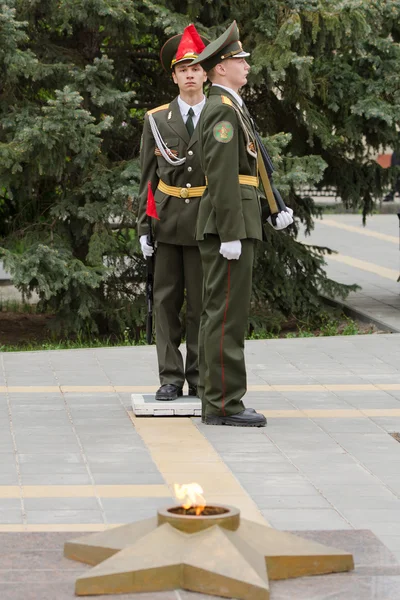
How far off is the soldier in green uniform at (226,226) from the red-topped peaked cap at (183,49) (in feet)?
1.55

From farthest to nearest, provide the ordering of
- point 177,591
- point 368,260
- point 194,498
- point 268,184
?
point 368,260
point 268,184
point 194,498
point 177,591

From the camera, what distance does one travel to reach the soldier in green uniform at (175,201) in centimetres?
715

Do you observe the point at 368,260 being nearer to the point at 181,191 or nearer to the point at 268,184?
the point at 181,191

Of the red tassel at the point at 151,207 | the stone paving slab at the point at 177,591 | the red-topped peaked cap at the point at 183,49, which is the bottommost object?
the stone paving slab at the point at 177,591

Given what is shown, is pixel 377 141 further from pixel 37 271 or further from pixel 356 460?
pixel 356 460

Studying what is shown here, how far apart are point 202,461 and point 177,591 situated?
199cm

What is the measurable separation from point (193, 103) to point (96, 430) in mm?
1897

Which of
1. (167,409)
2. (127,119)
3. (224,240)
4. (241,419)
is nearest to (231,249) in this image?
(224,240)

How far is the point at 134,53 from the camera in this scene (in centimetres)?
1136

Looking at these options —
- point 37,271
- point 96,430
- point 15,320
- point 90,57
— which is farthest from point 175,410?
point 15,320

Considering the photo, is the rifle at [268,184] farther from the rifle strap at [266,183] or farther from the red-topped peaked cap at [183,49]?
the red-topped peaked cap at [183,49]

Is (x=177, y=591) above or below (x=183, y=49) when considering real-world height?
below

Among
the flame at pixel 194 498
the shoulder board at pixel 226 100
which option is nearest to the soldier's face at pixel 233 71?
the shoulder board at pixel 226 100

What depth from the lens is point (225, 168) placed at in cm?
651
